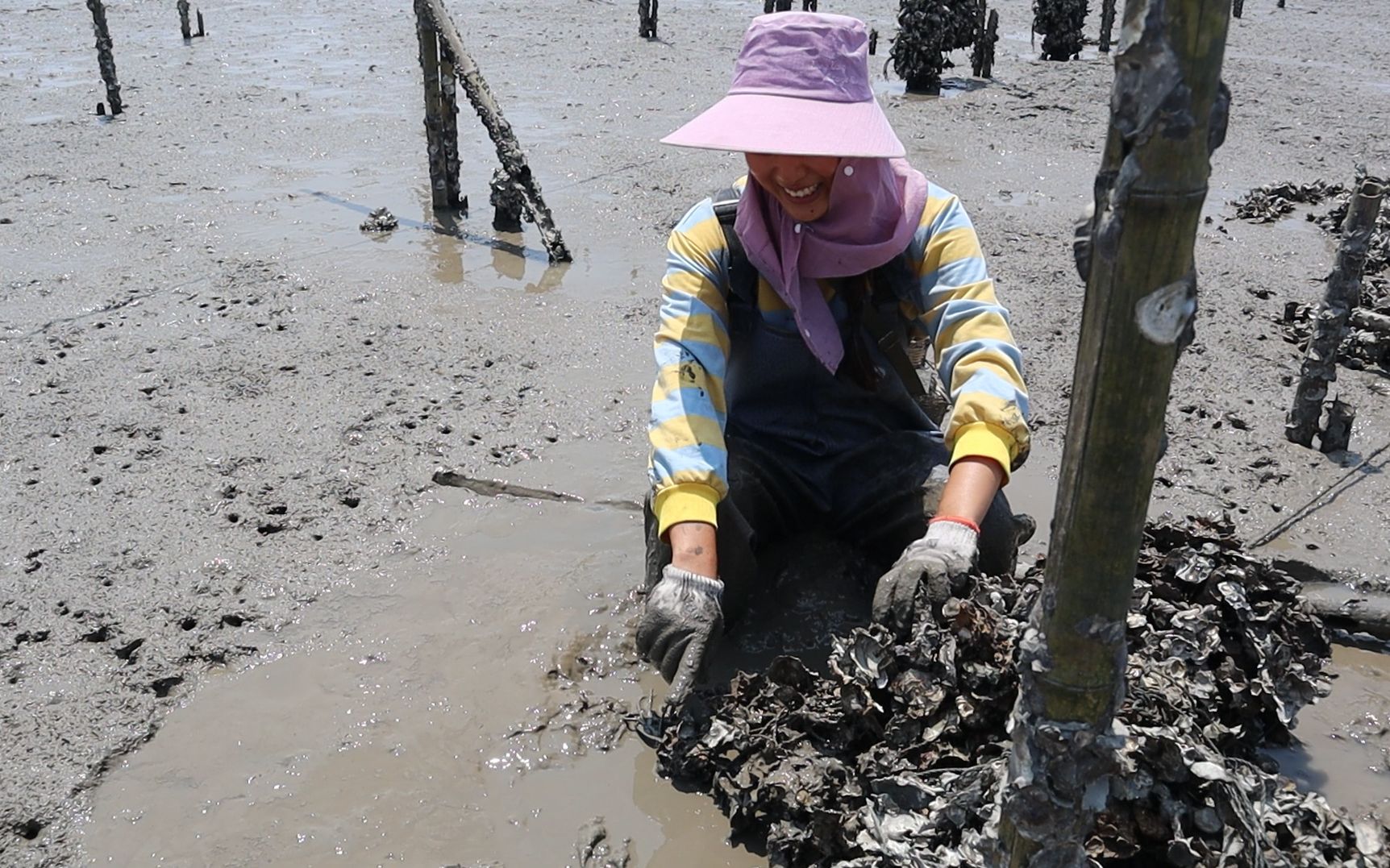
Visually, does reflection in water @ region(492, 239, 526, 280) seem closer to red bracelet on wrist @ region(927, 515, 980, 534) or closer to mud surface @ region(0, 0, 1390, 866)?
mud surface @ region(0, 0, 1390, 866)

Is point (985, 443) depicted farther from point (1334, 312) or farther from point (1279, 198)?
point (1279, 198)

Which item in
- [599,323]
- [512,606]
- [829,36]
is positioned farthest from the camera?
[599,323]

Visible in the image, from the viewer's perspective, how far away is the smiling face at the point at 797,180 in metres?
2.52

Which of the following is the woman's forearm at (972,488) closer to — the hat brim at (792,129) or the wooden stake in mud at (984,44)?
the hat brim at (792,129)

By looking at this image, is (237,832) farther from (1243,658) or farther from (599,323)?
(599,323)

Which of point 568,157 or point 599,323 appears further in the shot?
point 568,157

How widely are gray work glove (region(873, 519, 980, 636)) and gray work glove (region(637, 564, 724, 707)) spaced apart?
40 centimetres

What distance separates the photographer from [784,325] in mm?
2939

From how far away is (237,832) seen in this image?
242 centimetres

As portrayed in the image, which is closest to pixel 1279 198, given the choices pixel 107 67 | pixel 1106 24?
pixel 1106 24

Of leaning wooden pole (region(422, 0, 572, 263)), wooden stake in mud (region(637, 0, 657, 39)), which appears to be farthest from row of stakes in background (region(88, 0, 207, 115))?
wooden stake in mud (region(637, 0, 657, 39))

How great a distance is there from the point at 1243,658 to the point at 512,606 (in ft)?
6.49

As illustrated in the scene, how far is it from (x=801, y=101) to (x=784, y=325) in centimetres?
67

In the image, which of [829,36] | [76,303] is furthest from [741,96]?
[76,303]
